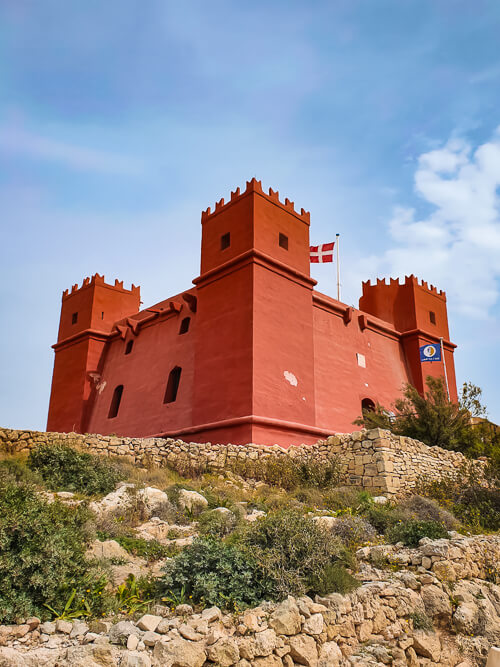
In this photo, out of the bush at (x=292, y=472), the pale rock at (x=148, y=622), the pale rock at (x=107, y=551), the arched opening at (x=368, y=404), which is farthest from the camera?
the arched opening at (x=368, y=404)

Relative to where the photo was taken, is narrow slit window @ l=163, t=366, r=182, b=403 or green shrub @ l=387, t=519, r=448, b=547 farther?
narrow slit window @ l=163, t=366, r=182, b=403

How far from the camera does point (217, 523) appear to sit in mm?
7973

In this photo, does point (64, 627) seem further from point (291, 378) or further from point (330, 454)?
point (291, 378)

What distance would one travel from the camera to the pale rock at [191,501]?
9.59m

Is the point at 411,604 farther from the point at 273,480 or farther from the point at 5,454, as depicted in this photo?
the point at 5,454

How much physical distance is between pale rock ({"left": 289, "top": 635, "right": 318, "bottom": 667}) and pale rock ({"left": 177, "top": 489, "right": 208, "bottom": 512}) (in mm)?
4233

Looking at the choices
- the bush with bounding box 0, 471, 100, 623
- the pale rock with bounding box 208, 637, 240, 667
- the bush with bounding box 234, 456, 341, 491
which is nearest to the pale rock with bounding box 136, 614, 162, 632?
the pale rock with bounding box 208, 637, 240, 667

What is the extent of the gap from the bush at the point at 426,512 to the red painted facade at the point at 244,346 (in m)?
5.44

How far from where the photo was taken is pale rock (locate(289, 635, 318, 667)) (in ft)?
17.4

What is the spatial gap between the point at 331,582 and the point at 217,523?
2.17 m

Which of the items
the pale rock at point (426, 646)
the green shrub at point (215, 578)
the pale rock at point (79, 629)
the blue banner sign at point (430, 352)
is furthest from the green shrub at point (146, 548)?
the blue banner sign at point (430, 352)

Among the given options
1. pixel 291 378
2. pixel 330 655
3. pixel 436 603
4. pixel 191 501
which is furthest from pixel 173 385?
pixel 330 655

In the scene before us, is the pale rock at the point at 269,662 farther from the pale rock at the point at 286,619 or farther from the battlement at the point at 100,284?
the battlement at the point at 100,284

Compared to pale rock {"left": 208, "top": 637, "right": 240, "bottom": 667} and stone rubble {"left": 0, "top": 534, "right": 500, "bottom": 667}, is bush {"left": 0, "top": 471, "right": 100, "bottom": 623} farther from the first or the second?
pale rock {"left": 208, "top": 637, "right": 240, "bottom": 667}
